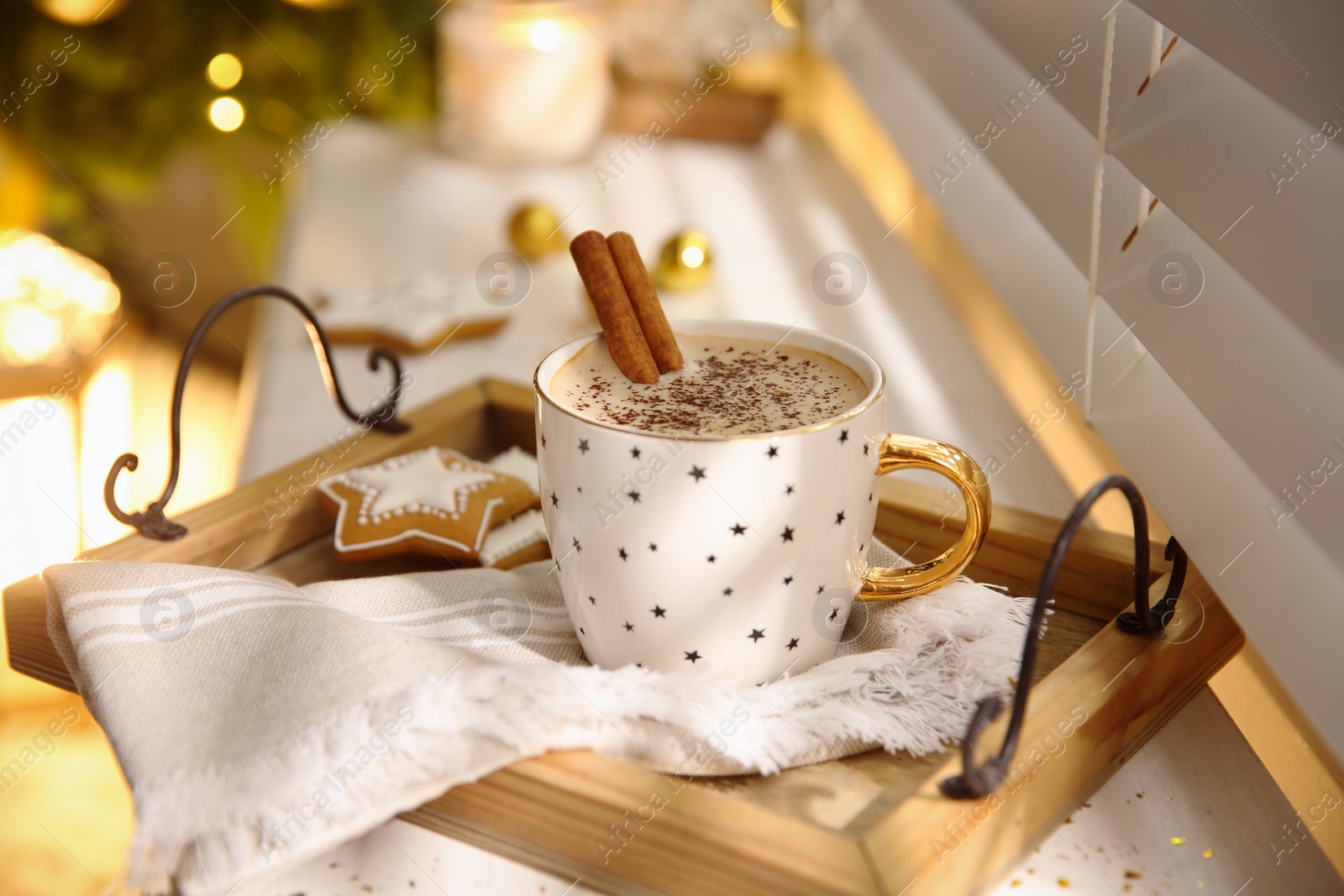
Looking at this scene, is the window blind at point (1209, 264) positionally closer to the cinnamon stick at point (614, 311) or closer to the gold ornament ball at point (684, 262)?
the cinnamon stick at point (614, 311)

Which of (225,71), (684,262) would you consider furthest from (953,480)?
(225,71)

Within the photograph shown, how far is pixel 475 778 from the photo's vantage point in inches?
17.3

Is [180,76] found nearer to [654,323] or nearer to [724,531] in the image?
[654,323]

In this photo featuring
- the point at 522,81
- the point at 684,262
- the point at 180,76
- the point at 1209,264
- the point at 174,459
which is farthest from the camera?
the point at 180,76

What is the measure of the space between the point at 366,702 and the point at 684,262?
2.48 feet

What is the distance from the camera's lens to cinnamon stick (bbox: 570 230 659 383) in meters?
0.55

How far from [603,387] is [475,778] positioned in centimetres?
20

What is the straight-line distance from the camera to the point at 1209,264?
1.71ft

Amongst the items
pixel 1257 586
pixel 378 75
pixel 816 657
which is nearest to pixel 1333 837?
pixel 1257 586

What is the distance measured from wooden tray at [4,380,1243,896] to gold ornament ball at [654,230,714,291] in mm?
605

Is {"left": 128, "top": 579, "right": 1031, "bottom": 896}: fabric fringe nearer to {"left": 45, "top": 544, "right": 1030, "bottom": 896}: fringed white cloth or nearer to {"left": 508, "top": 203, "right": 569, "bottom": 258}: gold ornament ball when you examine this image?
{"left": 45, "top": 544, "right": 1030, "bottom": 896}: fringed white cloth

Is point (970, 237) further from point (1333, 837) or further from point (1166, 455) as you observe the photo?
point (1333, 837)

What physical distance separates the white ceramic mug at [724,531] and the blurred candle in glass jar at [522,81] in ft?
3.26

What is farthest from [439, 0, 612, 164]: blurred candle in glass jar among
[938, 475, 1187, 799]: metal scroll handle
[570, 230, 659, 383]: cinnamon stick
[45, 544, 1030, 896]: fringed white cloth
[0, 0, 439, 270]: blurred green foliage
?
[938, 475, 1187, 799]: metal scroll handle
